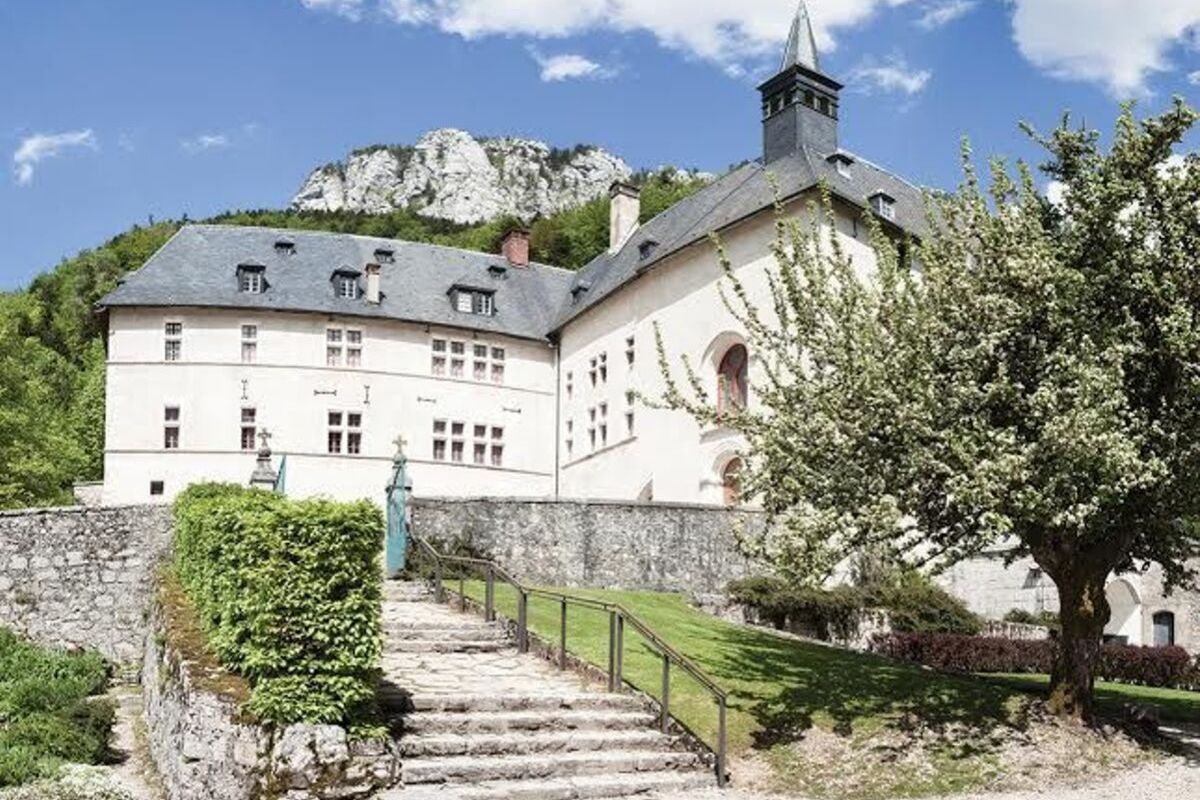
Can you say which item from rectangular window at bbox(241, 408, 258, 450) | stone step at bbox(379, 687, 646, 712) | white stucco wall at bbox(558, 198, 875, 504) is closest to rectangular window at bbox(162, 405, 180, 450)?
rectangular window at bbox(241, 408, 258, 450)

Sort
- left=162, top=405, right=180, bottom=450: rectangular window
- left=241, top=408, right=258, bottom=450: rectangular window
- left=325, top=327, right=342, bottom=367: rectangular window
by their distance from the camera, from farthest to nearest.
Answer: left=325, top=327, right=342, bottom=367: rectangular window, left=241, top=408, right=258, bottom=450: rectangular window, left=162, top=405, right=180, bottom=450: rectangular window

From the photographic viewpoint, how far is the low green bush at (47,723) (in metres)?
11.5

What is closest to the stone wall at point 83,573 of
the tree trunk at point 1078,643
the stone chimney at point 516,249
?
the tree trunk at point 1078,643

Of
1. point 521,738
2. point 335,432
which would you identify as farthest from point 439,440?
point 521,738

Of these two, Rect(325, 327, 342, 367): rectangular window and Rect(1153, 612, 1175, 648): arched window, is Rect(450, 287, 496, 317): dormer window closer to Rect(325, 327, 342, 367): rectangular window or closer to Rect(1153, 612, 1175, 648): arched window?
Rect(325, 327, 342, 367): rectangular window

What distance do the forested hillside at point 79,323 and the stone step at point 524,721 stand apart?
3099cm

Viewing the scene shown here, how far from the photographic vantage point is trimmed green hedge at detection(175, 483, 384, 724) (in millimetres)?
9070

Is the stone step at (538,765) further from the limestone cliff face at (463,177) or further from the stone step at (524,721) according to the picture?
the limestone cliff face at (463,177)

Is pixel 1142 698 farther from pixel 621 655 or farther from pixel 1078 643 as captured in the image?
pixel 621 655

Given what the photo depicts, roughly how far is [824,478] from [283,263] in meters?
33.6

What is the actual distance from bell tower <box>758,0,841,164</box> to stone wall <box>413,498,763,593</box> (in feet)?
48.2

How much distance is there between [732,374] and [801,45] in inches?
462

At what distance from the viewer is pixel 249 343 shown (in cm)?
4088

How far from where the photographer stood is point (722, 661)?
1566 centimetres
